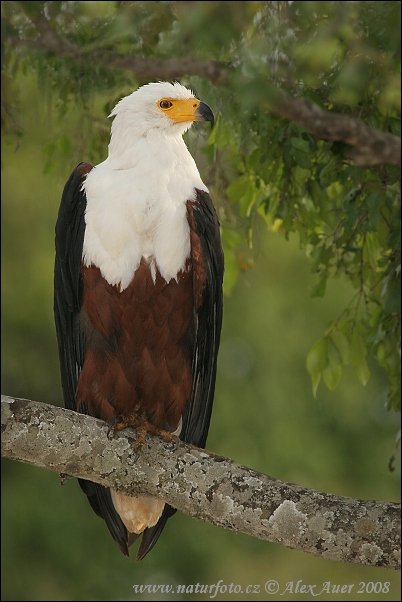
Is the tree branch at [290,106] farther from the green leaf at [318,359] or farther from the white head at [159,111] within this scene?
the green leaf at [318,359]

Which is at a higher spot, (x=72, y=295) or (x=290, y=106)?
(x=290, y=106)

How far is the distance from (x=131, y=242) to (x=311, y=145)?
2.89 ft

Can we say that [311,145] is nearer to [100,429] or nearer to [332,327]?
[332,327]

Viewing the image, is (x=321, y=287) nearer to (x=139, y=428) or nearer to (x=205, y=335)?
(x=205, y=335)

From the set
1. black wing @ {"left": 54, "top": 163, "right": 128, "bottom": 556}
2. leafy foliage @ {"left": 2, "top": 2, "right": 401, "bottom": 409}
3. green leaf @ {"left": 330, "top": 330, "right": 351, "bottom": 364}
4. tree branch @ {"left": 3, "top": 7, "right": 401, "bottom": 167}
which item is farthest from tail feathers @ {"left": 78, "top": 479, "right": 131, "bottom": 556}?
tree branch @ {"left": 3, "top": 7, "right": 401, "bottom": 167}

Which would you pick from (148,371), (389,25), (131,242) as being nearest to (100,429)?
(148,371)

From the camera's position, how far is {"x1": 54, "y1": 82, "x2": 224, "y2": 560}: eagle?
3211mm

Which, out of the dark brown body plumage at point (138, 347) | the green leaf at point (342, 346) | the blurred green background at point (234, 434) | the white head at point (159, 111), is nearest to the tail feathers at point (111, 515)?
the dark brown body plumage at point (138, 347)

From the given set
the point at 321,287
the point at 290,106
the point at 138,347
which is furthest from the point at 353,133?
the point at 138,347

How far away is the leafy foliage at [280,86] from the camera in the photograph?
3059 millimetres

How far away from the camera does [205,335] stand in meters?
3.46

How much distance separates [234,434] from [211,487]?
6.12m

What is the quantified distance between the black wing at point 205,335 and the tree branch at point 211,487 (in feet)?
2.11

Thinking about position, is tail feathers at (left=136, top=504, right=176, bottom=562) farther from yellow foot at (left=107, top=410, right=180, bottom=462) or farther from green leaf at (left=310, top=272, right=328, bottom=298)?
green leaf at (left=310, top=272, right=328, bottom=298)
